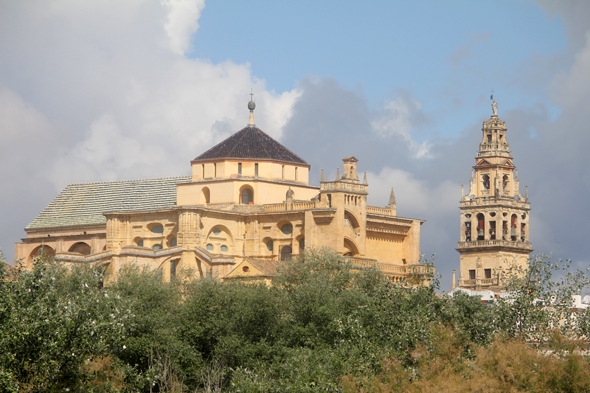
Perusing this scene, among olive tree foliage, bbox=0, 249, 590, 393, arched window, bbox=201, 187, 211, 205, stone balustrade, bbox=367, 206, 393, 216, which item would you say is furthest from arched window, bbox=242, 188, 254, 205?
olive tree foliage, bbox=0, 249, 590, 393

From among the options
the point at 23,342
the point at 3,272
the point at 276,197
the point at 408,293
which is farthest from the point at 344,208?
the point at 23,342

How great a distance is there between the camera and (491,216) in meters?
99.1

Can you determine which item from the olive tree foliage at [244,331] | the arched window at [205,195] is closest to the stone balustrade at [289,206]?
the arched window at [205,195]

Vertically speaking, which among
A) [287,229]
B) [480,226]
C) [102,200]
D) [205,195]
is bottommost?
[287,229]

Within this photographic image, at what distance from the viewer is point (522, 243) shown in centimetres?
9806

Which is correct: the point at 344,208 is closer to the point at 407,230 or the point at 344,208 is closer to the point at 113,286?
the point at 407,230

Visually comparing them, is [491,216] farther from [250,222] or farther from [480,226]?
[250,222]

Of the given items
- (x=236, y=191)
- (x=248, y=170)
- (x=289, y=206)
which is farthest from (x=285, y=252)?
(x=248, y=170)

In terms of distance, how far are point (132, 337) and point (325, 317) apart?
8.38 m

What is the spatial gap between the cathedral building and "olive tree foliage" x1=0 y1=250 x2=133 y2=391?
25.2 m

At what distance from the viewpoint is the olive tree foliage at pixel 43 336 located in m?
33.8

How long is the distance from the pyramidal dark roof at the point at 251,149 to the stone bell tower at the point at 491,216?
99.8 ft

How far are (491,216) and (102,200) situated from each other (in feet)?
123

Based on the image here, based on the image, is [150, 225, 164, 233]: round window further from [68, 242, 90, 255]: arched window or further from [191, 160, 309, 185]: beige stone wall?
[68, 242, 90, 255]: arched window
